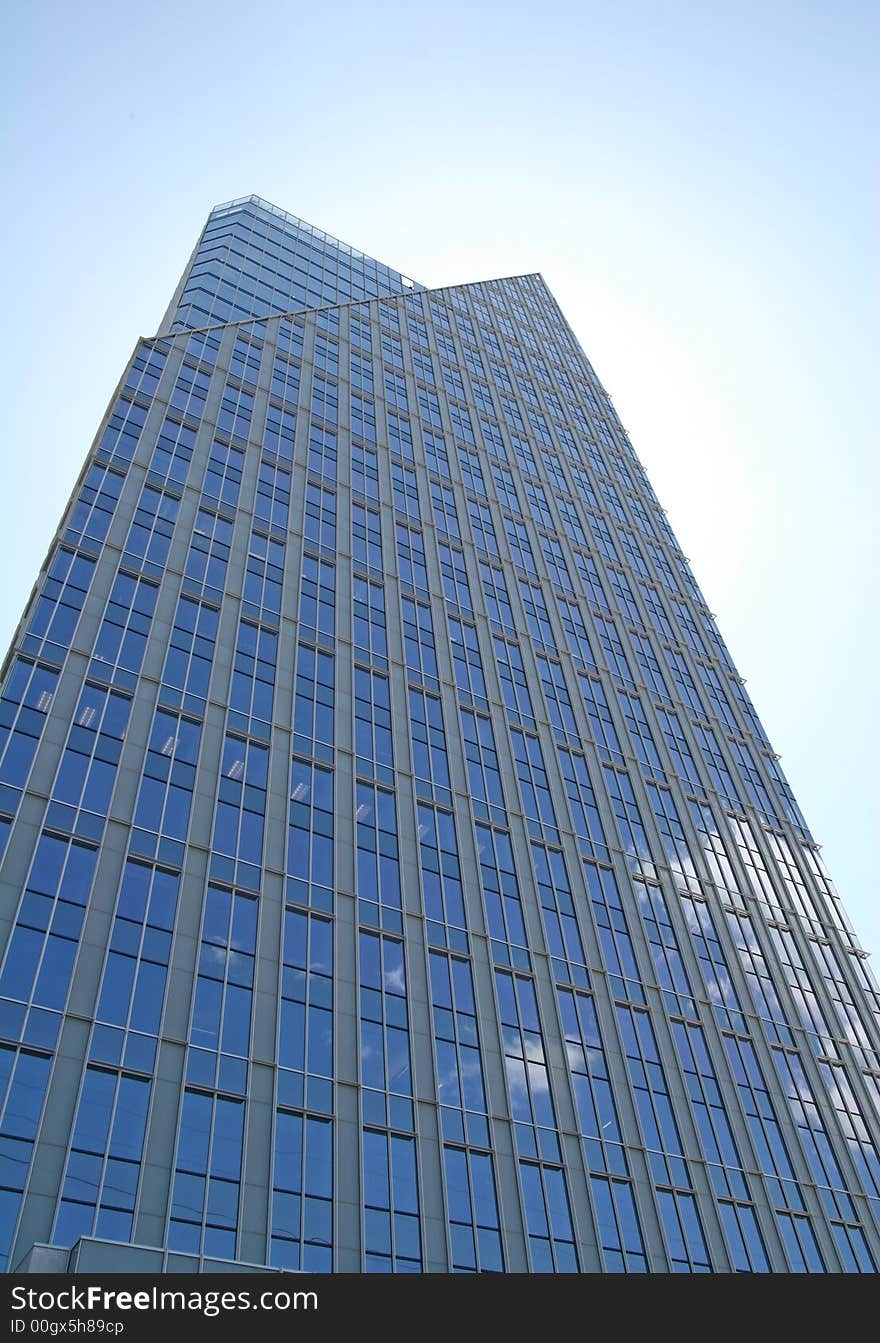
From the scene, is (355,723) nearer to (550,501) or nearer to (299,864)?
(299,864)

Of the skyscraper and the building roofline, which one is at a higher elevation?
the building roofline

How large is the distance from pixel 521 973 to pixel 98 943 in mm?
18083

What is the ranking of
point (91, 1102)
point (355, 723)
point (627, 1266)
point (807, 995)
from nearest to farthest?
1. point (91, 1102)
2. point (627, 1266)
3. point (355, 723)
4. point (807, 995)

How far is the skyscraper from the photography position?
31484 mm

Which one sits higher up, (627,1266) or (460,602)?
(460,602)

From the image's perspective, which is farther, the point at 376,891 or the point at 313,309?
the point at 313,309

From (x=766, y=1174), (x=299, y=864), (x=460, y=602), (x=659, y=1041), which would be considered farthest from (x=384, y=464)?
(x=766, y=1174)

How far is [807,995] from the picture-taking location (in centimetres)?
5306

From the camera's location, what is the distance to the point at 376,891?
42.1m

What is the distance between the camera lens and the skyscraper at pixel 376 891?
3148 centimetres

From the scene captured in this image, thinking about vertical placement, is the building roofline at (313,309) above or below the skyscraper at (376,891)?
above

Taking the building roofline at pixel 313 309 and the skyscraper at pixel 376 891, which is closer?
the skyscraper at pixel 376 891

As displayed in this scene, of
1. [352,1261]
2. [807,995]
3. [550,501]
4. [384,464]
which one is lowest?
[352,1261]

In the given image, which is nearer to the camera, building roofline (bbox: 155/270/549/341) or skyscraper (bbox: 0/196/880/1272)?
skyscraper (bbox: 0/196/880/1272)
